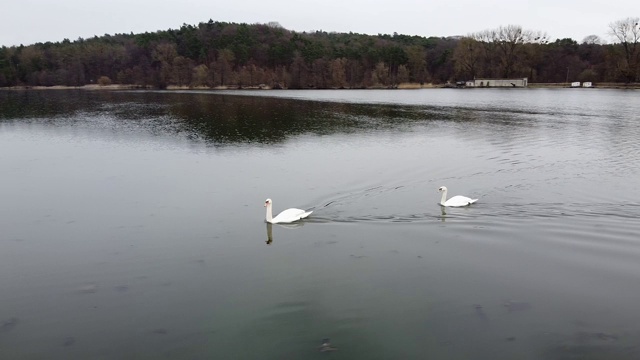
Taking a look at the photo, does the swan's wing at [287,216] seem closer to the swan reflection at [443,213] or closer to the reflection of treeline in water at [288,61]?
the swan reflection at [443,213]

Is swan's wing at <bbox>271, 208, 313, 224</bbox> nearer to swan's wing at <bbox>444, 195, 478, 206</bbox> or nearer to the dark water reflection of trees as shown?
swan's wing at <bbox>444, 195, 478, 206</bbox>

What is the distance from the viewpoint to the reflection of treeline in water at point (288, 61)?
11044 cm

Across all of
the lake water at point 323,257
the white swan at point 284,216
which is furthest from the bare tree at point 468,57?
the white swan at point 284,216

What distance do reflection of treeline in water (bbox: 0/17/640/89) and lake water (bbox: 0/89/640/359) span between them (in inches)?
3705

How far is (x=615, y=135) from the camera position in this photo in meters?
26.4

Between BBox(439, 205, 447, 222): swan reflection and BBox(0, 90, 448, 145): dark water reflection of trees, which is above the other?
BBox(0, 90, 448, 145): dark water reflection of trees

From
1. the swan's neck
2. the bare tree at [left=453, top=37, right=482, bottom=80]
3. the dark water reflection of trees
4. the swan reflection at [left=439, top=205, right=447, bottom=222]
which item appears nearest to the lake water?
the swan reflection at [left=439, top=205, right=447, bottom=222]

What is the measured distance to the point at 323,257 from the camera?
9.81 m

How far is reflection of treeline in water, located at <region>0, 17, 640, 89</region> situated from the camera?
110 m

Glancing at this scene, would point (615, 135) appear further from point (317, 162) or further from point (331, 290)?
point (331, 290)

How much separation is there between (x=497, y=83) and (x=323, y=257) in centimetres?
10788

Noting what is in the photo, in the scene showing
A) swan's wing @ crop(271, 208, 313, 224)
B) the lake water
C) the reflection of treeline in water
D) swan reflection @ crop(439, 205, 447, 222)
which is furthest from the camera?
the reflection of treeline in water

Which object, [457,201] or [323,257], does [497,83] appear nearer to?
[457,201]

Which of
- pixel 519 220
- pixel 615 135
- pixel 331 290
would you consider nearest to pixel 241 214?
pixel 331 290
